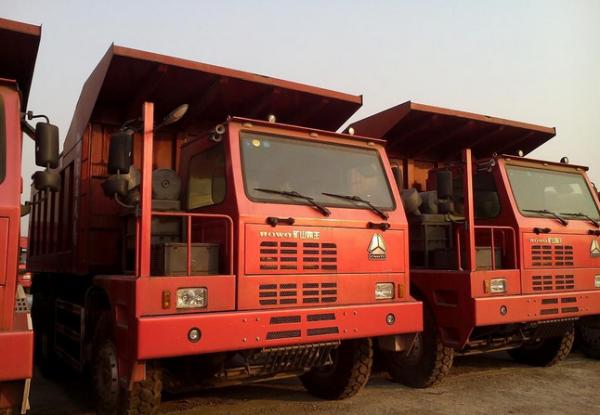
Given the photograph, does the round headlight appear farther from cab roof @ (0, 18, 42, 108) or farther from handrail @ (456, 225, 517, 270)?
handrail @ (456, 225, 517, 270)

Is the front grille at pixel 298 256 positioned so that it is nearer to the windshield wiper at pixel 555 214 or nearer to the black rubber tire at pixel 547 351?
the windshield wiper at pixel 555 214

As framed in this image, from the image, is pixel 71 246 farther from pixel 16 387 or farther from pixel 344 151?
pixel 344 151

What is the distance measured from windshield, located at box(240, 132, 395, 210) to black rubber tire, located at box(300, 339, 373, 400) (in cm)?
134

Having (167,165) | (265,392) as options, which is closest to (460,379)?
(265,392)

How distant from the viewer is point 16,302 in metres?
3.54

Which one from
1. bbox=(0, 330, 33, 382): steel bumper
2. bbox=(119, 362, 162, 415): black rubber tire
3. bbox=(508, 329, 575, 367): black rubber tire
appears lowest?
bbox=(508, 329, 575, 367): black rubber tire

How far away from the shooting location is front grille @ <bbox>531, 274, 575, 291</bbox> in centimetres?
583

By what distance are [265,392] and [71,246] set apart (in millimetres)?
2477

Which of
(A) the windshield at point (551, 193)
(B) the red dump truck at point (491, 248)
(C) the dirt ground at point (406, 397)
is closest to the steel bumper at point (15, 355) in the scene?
(C) the dirt ground at point (406, 397)

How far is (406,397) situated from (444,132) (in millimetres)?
3353

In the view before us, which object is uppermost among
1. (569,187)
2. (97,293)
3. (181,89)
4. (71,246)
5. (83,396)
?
(181,89)

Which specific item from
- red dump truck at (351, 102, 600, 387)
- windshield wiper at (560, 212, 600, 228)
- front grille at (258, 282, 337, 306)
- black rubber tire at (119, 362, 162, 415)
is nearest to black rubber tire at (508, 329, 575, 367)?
red dump truck at (351, 102, 600, 387)

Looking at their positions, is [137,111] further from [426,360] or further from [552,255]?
[552,255]

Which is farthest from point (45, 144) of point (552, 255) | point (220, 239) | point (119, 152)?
point (552, 255)
